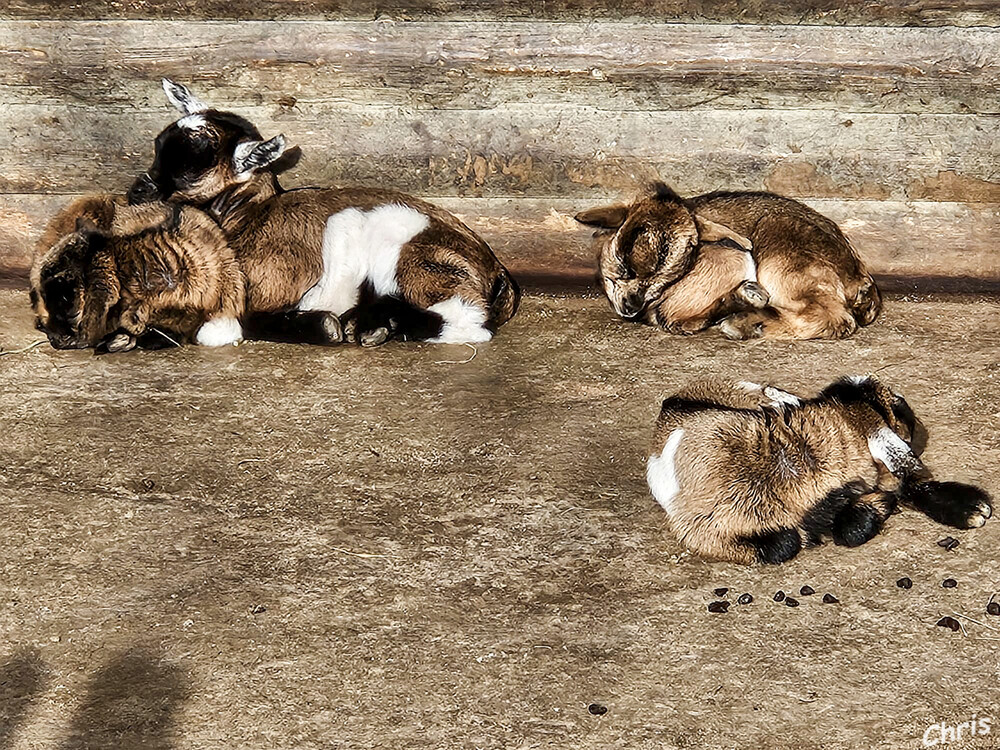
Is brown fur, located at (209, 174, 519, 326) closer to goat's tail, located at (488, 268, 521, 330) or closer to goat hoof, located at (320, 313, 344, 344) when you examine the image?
goat's tail, located at (488, 268, 521, 330)

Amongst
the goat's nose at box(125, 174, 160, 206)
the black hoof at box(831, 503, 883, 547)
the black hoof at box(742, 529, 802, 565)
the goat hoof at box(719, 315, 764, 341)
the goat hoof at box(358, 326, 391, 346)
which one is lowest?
the black hoof at box(742, 529, 802, 565)

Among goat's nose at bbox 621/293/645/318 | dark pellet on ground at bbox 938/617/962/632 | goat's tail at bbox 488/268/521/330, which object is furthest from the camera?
goat's tail at bbox 488/268/521/330

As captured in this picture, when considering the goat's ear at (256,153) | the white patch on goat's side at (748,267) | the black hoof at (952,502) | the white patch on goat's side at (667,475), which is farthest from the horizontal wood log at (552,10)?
the black hoof at (952,502)

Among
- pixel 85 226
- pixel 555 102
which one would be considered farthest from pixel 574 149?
pixel 85 226

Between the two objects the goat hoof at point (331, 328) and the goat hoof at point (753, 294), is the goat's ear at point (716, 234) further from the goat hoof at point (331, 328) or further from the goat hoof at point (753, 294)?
the goat hoof at point (331, 328)

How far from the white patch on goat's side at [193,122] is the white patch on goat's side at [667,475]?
2559mm

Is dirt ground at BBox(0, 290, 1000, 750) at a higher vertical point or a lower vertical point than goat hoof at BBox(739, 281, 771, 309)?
lower

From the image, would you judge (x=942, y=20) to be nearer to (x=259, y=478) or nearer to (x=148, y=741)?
(x=259, y=478)

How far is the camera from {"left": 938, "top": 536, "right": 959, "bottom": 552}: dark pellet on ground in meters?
3.63

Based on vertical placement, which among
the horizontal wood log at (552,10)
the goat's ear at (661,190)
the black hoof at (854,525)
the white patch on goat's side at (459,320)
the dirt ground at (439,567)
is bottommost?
the dirt ground at (439,567)

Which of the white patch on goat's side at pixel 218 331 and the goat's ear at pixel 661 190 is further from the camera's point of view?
the goat's ear at pixel 661 190

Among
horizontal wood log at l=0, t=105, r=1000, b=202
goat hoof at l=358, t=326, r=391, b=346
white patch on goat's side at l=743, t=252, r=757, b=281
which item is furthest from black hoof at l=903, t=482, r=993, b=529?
goat hoof at l=358, t=326, r=391, b=346

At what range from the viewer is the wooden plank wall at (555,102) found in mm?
4703

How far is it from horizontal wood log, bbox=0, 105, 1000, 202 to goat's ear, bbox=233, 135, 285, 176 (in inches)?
9.7
